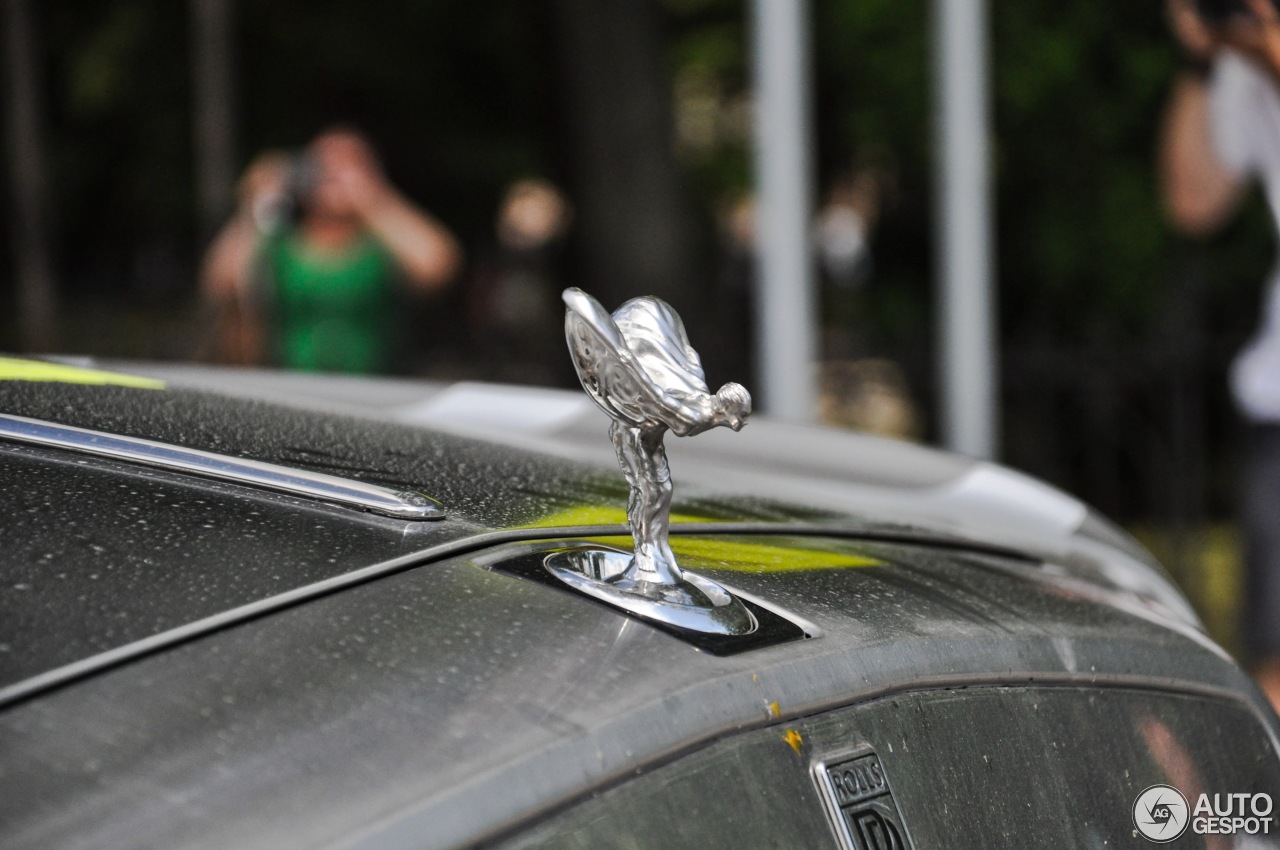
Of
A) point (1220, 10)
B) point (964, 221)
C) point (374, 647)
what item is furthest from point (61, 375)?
point (964, 221)

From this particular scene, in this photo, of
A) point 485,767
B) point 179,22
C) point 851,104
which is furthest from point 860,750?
point 179,22

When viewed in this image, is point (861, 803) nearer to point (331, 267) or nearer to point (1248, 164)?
point (1248, 164)

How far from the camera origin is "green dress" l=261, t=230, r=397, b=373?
5.08 m

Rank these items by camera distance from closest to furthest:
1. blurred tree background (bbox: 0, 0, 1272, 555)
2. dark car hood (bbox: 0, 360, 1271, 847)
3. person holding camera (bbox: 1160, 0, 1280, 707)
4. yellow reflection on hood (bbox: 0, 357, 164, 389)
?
dark car hood (bbox: 0, 360, 1271, 847)
yellow reflection on hood (bbox: 0, 357, 164, 389)
person holding camera (bbox: 1160, 0, 1280, 707)
blurred tree background (bbox: 0, 0, 1272, 555)

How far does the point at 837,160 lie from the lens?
9.02 meters

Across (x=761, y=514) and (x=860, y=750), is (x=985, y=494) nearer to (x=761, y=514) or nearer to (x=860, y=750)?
(x=761, y=514)

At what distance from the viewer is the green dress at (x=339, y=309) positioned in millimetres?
5082

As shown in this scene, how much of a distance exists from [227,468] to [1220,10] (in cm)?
291

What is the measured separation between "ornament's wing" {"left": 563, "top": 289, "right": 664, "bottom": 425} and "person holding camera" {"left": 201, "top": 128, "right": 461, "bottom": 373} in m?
4.27

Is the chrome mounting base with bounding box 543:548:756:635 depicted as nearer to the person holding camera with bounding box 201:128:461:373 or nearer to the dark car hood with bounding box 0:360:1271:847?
the dark car hood with bounding box 0:360:1271:847

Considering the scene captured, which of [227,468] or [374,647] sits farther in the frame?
[227,468]

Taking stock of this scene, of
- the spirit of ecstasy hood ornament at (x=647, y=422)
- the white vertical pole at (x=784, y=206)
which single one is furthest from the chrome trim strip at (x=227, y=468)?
the white vertical pole at (x=784, y=206)

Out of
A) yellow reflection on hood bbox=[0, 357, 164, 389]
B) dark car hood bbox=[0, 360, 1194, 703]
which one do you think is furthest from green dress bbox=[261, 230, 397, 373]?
yellow reflection on hood bbox=[0, 357, 164, 389]

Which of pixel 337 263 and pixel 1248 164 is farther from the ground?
pixel 1248 164
